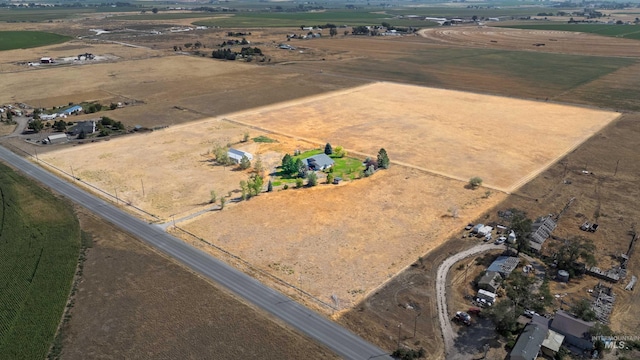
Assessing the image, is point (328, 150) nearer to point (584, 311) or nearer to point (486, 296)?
point (486, 296)

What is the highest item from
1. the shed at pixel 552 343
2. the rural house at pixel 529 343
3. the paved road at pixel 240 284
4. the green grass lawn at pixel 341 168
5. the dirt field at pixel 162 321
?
the green grass lawn at pixel 341 168

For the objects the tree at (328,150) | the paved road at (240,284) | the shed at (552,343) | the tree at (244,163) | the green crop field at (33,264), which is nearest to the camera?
the shed at (552,343)

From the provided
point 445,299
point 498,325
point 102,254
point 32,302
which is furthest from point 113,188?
point 498,325

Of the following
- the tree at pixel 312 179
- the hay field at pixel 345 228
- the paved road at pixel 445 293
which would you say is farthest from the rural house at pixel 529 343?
the tree at pixel 312 179

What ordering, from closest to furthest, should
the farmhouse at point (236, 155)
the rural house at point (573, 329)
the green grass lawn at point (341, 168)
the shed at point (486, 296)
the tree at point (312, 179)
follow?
the rural house at point (573, 329) < the shed at point (486, 296) < the tree at point (312, 179) < the green grass lawn at point (341, 168) < the farmhouse at point (236, 155)

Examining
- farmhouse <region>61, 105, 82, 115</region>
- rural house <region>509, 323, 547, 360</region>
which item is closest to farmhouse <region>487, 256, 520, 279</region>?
rural house <region>509, 323, 547, 360</region>

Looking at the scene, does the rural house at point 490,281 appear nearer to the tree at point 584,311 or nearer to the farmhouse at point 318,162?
the tree at point 584,311

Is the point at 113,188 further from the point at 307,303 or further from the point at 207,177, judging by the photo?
the point at 307,303

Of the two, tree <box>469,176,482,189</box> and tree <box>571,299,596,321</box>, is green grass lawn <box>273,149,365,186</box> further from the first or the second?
tree <box>571,299,596,321</box>

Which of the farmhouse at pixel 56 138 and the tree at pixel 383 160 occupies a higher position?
the tree at pixel 383 160
